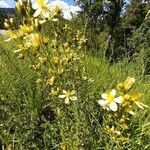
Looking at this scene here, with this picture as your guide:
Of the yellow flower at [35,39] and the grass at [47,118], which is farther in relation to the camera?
the grass at [47,118]

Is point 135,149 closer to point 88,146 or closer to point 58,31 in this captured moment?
point 88,146

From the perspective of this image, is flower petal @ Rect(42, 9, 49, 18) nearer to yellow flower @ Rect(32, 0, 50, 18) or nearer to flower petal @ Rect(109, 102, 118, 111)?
yellow flower @ Rect(32, 0, 50, 18)

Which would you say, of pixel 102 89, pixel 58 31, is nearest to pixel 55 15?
pixel 58 31

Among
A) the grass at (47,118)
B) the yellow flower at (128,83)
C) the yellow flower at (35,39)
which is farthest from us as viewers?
the grass at (47,118)

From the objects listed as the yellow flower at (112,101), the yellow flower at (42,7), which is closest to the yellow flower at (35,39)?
the yellow flower at (42,7)

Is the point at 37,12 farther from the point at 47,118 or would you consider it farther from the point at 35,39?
the point at 47,118

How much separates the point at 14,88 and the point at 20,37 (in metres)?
1.10

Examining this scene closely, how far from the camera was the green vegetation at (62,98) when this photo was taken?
2.21 meters

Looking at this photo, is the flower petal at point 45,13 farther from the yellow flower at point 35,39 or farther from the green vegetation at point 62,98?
the yellow flower at point 35,39

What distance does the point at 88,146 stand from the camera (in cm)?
263

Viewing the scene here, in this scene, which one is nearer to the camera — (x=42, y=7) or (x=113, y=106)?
(x=113, y=106)

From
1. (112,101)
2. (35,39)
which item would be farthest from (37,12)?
(112,101)

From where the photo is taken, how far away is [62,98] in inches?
104

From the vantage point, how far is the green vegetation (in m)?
2.21
